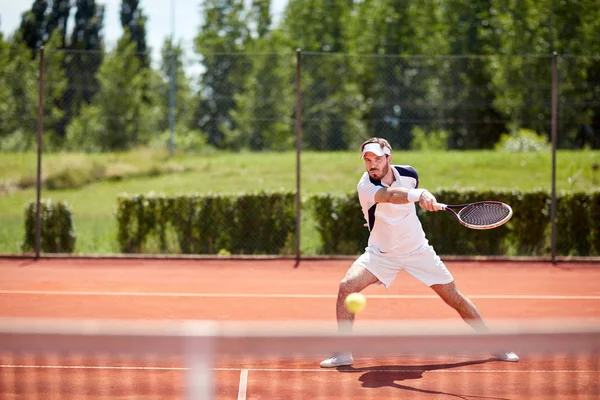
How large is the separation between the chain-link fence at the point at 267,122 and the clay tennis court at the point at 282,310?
733cm

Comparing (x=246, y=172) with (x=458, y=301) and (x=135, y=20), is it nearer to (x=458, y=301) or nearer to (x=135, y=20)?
(x=458, y=301)

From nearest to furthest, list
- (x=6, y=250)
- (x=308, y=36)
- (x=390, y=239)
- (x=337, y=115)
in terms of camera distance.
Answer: (x=390, y=239), (x=6, y=250), (x=337, y=115), (x=308, y=36)

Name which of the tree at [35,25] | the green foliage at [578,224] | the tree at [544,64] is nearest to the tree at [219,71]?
the tree at [544,64]

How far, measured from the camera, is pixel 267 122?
29.3 meters

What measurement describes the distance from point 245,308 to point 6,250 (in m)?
6.75

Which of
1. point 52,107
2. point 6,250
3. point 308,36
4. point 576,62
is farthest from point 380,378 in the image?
point 308,36

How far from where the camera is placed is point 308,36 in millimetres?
39781

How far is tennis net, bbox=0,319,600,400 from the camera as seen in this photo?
2.22m

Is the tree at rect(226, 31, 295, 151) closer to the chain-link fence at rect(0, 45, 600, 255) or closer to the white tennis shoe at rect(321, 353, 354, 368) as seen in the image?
the chain-link fence at rect(0, 45, 600, 255)

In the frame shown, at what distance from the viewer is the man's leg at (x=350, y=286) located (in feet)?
19.2

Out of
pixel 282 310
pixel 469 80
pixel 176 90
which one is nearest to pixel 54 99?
pixel 176 90

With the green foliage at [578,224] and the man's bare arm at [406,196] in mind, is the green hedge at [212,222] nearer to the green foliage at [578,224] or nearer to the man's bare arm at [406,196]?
the green foliage at [578,224]

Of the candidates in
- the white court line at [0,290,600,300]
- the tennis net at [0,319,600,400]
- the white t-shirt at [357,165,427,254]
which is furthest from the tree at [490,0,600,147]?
the tennis net at [0,319,600,400]

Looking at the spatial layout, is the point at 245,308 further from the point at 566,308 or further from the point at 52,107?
the point at 52,107
